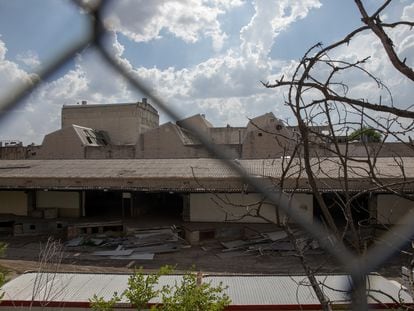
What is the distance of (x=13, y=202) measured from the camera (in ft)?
62.6

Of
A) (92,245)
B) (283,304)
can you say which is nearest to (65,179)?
(92,245)

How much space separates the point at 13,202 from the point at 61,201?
2.26 m

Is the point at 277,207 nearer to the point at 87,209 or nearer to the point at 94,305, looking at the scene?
the point at 94,305

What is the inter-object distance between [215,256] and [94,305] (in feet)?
31.9

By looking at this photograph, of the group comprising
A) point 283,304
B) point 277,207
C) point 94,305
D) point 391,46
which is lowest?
point 283,304

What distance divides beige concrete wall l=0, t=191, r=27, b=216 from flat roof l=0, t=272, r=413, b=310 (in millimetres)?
12828

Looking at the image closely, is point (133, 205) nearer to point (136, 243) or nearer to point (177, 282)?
point (136, 243)

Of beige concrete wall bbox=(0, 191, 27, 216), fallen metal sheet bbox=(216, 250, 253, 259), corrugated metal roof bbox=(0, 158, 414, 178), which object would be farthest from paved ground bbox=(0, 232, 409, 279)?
beige concrete wall bbox=(0, 191, 27, 216)

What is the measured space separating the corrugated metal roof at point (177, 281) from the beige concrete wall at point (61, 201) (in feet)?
39.2

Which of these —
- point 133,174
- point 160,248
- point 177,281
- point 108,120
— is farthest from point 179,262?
point 108,120

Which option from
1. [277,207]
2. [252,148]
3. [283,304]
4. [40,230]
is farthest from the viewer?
[252,148]

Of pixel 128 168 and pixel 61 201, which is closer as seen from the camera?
pixel 61 201

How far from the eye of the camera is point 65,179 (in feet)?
59.7

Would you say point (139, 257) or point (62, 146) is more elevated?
point (62, 146)
